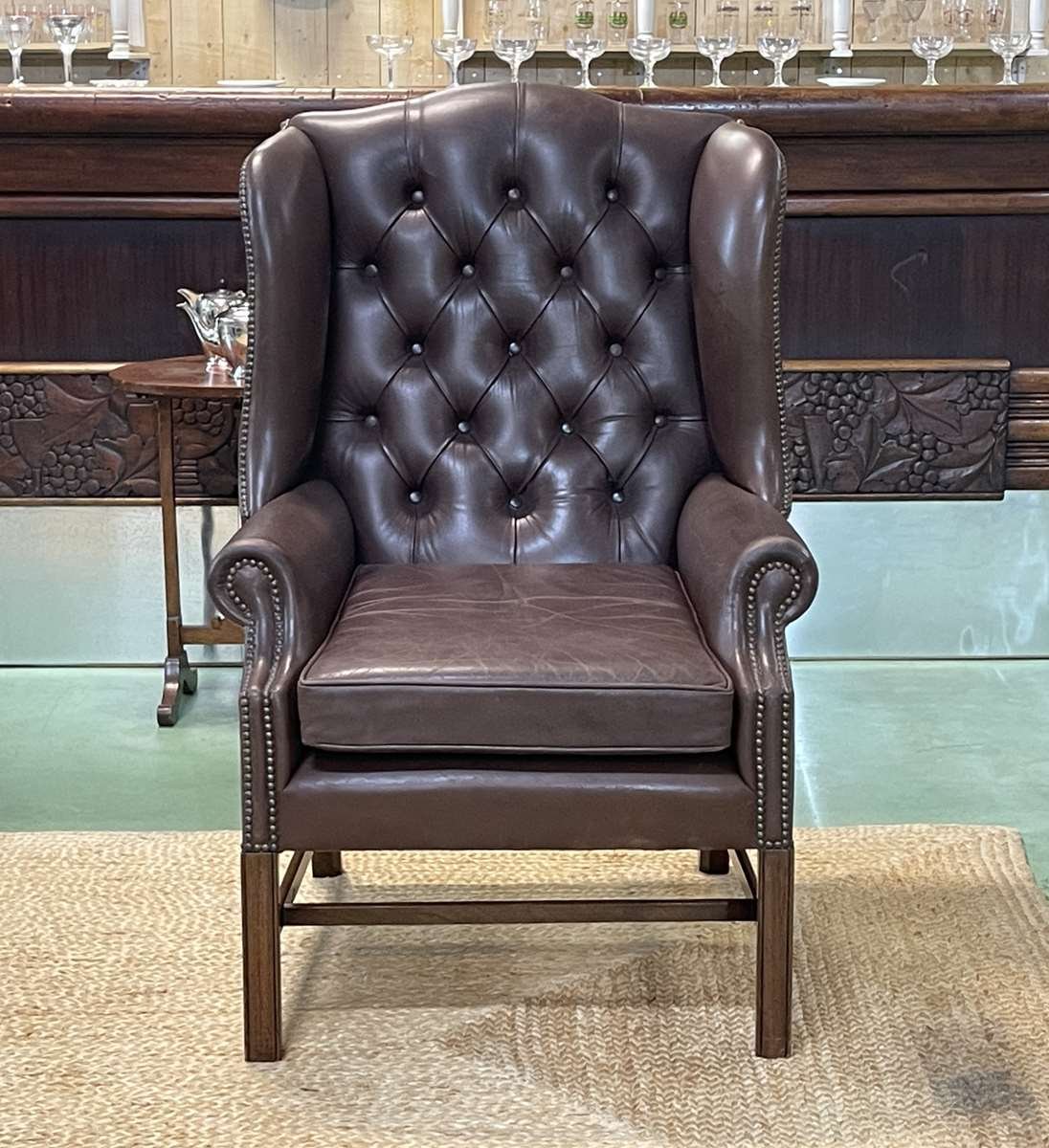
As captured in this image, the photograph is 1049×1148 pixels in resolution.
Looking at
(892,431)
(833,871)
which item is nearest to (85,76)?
(892,431)

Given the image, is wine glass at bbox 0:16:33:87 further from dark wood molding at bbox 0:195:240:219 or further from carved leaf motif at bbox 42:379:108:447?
carved leaf motif at bbox 42:379:108:447

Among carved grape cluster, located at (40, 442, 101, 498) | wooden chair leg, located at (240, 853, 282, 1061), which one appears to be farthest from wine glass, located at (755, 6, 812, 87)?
wooden chair leg, located at (240, 853, 282, 1061)

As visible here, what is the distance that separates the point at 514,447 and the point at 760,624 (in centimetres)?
65

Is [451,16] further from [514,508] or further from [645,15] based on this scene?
[514,508]

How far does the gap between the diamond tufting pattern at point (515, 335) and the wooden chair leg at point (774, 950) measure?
67 centimetres

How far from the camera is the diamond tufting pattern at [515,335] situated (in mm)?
2584

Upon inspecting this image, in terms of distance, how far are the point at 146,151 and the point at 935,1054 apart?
2.59m

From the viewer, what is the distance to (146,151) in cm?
376

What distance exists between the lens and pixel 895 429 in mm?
3902

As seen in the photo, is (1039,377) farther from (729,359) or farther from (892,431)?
(729,359)

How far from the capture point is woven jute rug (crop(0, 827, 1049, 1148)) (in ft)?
6.43

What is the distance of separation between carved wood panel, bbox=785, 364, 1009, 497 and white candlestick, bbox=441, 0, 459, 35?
219 centimetres

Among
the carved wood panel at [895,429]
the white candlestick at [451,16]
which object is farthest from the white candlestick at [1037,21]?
the white candlestick at [451,16]

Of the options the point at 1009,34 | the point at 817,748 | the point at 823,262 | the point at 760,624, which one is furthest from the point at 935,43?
the point at 760,624
